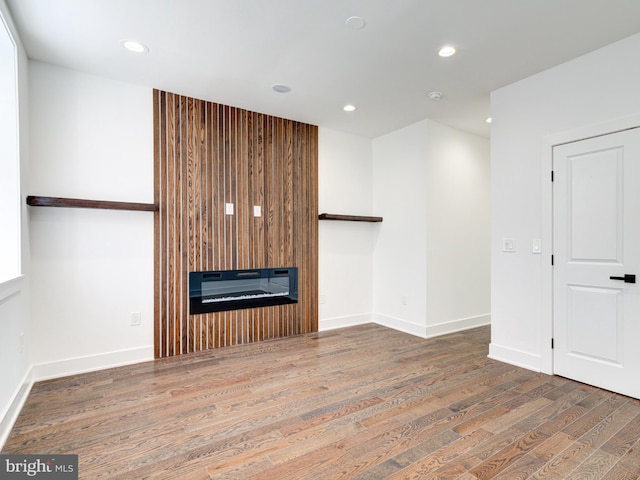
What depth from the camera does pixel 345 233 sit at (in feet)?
→ 15.5

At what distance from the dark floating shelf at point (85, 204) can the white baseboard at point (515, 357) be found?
3713mm

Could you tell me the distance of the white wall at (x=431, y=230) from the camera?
4180mm

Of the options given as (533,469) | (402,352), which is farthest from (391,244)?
(533,469)

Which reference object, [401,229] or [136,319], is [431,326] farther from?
[136,319]

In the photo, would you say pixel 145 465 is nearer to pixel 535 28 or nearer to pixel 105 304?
pixel 105 304

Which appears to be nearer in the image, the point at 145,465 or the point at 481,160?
the point at 145,465

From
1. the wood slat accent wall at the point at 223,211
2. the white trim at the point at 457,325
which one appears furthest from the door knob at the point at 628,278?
the wood slat accent wall at the point at 223,211

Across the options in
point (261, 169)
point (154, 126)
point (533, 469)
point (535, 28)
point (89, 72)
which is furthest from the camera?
point (261, 169)

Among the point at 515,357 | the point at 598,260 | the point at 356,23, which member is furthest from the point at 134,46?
the point at 515,357

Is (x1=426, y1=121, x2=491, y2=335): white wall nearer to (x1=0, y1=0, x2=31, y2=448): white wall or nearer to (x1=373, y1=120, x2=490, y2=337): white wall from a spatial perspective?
(x1=373, y1=120, x2=490, y2=337): white wall

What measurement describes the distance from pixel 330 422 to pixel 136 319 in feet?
7.30

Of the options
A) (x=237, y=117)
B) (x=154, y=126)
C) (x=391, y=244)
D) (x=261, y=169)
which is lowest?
(x=391, y=244)

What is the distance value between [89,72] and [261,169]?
1852 mm

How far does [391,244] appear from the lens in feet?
15.3
